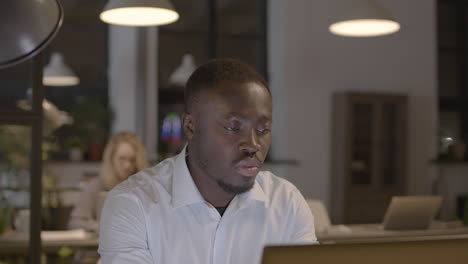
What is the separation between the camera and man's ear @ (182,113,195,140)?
1.50m

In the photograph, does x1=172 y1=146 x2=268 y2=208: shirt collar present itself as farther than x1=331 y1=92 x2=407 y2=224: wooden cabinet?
No

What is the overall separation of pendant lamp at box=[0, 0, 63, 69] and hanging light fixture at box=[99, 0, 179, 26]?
7.97 feet

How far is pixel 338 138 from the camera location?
8031mm

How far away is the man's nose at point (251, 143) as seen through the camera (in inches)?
54.1

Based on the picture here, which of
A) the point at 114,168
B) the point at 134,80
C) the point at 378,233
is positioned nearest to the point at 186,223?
the point at 378,233

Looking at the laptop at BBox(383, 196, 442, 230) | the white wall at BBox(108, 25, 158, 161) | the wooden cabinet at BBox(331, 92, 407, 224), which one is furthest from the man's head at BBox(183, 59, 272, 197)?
the wooden cabinet at BBox(331, 92, 407, 224)

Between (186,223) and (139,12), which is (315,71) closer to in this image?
(139,12)

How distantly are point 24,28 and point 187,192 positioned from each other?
0.51 m

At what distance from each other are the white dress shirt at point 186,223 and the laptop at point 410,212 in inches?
85.7

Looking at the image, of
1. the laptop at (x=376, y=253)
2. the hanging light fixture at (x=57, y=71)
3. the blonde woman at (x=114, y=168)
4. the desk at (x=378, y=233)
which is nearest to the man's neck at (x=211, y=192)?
the laptop at (x=376, y=253)

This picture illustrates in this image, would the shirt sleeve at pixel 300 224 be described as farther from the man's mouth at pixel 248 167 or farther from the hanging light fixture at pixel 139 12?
the hanging light fixture at pixel 139 12

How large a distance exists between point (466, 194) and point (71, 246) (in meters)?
6.58

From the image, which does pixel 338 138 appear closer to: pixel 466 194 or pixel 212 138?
pixel 466 194

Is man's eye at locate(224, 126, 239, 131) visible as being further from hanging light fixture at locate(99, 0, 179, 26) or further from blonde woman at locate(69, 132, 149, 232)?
blonde woman at locate(69, 132, 149, 232)
